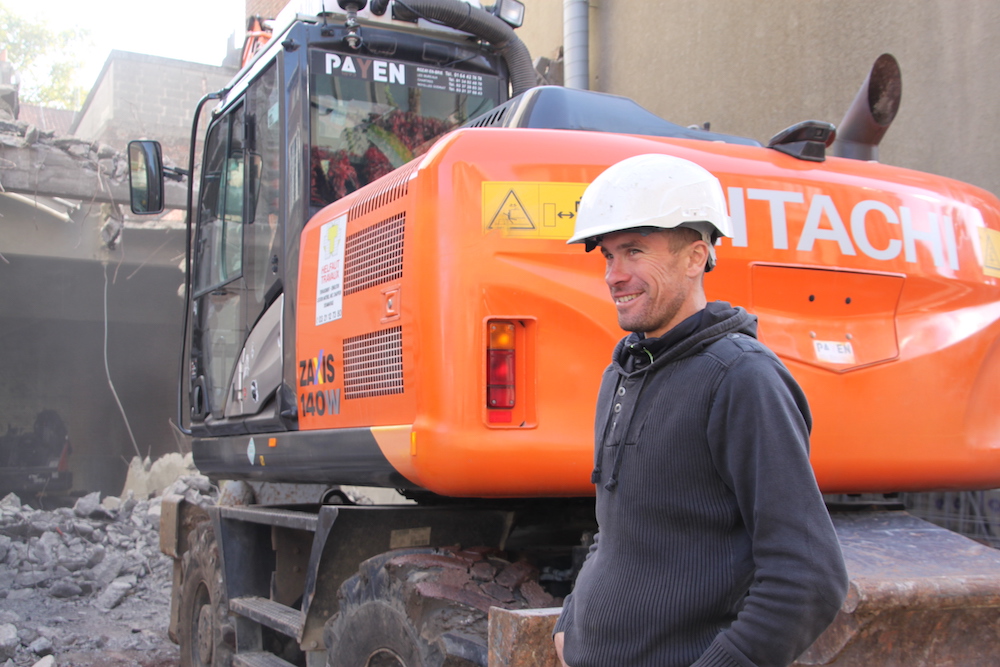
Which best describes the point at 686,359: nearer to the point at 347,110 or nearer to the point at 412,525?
the point at 412,525

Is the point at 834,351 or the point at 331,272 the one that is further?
the point at 331,272

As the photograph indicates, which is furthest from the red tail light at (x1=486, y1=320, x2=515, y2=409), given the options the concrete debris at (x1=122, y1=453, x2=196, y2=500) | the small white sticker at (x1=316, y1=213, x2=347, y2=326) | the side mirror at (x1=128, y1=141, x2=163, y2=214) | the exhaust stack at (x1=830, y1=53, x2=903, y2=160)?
the concrete debris at (x1=122, y1=453, x2=196, y2=500)

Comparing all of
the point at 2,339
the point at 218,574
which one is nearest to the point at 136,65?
the point at 2,339

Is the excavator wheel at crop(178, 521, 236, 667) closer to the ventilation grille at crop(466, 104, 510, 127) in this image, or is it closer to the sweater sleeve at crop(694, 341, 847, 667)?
the ventilation grille at crop(466, 104, 510, 127)

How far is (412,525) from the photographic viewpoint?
3941 mm

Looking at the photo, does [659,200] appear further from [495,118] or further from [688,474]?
[495,118]

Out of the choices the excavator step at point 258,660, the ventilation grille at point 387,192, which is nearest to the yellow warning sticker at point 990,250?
the ventilation grille at point 387,192

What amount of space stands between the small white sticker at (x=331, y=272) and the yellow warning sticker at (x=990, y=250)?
2.41m

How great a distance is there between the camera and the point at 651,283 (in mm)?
1929

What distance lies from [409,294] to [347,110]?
1.59 metres

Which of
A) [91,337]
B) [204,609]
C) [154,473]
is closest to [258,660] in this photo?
[204,609]

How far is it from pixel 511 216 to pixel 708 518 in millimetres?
1625

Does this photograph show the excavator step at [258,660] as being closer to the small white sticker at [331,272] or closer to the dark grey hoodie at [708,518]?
the small white sticker at [331,272]

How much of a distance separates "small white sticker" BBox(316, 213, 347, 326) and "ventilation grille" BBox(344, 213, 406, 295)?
6cm
